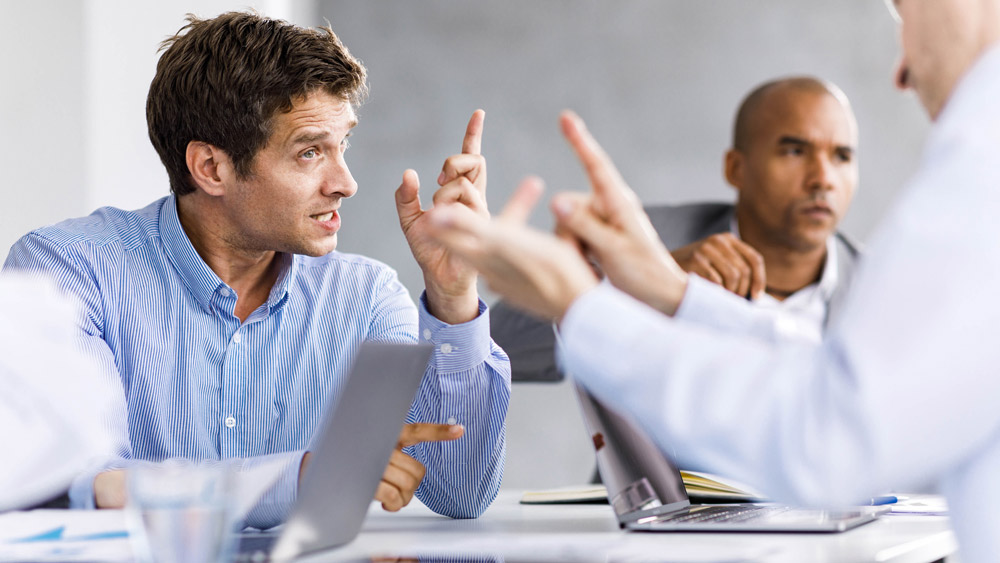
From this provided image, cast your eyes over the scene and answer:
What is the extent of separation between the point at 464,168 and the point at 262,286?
567 millimetres

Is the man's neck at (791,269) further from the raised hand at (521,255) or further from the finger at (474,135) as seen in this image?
the raised hand at (521,255)

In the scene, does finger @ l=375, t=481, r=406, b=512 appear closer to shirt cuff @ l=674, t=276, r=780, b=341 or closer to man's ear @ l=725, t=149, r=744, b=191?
shirt cuff @ l=674, t=276, r=780, b=341

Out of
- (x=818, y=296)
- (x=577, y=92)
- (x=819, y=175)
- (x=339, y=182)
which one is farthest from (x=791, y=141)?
(x=339, y=182)

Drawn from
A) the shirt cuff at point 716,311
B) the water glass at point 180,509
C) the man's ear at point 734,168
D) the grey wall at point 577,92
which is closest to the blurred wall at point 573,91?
the grey wall at point 577,92

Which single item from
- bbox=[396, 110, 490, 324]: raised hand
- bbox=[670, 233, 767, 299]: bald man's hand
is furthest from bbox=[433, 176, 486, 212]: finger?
bbox=[670, 233, 767, 299]: bald man's hand

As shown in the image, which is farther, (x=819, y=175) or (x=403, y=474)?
(x=819, y=175)

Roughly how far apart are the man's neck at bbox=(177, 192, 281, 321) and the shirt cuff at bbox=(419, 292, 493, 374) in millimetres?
465

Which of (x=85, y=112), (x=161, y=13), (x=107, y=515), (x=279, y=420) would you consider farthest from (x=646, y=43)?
(x=107, y=515)

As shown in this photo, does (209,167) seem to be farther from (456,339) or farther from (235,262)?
(456,339)

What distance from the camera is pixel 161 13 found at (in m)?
3.01

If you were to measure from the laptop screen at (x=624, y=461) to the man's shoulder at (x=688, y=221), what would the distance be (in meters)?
2.07

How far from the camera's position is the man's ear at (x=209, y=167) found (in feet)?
6.13

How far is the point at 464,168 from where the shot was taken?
1462mm

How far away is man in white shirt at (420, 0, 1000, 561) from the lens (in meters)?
0.61
